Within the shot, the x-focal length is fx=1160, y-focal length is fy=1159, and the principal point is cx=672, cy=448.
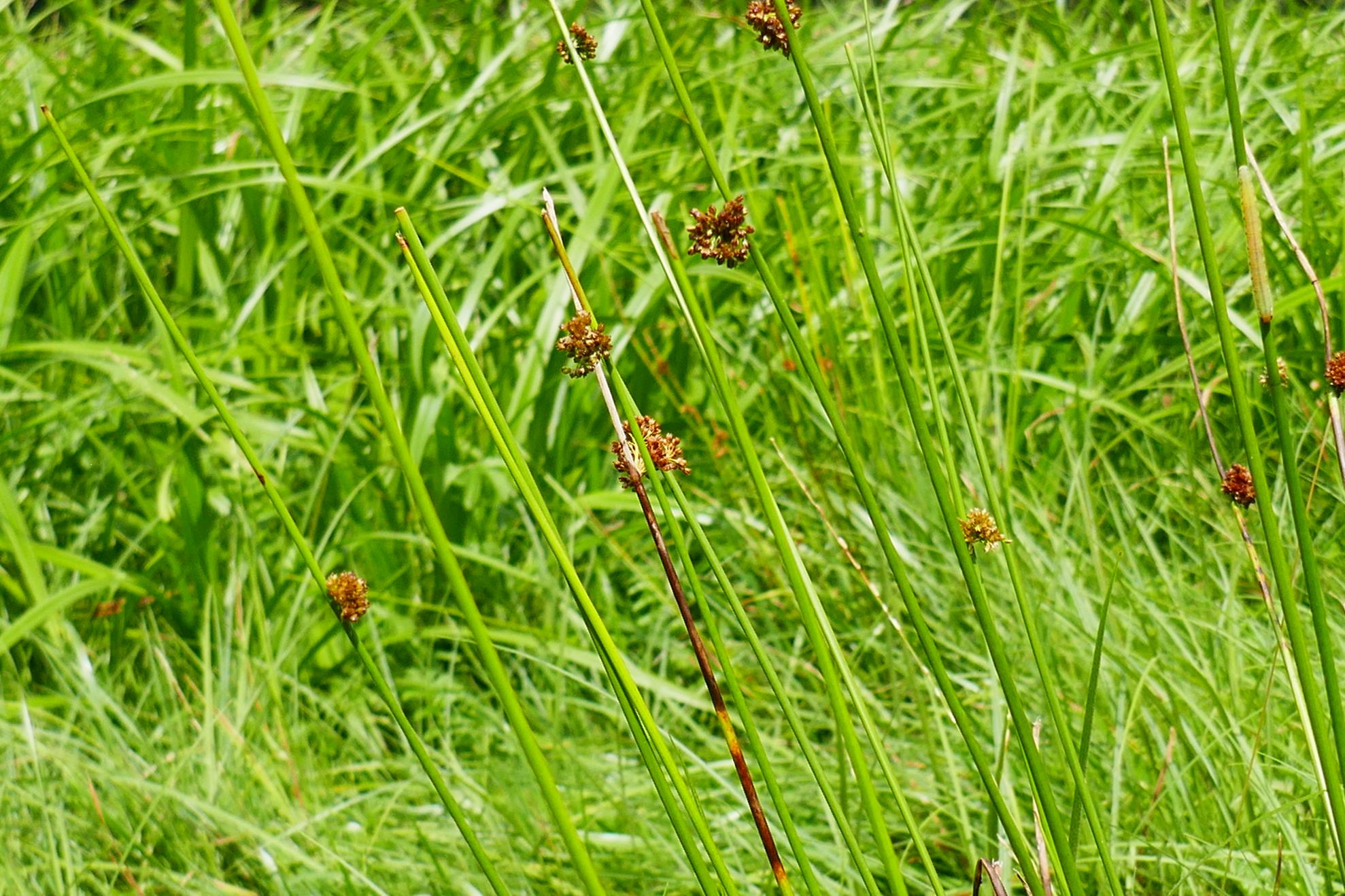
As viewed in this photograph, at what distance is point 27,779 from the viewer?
1327mm

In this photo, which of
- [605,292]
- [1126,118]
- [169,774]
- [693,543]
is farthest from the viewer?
[1126,118]

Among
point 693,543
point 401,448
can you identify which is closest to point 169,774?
point 693,543

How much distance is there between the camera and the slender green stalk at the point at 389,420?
1.42 feet

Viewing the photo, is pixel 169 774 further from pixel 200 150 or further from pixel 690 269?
pixel 200 150

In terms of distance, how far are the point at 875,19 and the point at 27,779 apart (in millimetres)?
2293

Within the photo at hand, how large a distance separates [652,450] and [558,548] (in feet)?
0.43

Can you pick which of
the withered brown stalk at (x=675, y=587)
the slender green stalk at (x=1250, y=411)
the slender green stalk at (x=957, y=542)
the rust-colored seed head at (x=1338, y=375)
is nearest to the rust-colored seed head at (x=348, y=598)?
the withered brown stalk at (x=675, y=587)

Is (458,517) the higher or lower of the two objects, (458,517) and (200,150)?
the lower

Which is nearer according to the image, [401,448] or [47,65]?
[401,448]

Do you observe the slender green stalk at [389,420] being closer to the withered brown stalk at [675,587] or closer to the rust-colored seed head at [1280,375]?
the withered brown stalk at [675,587]

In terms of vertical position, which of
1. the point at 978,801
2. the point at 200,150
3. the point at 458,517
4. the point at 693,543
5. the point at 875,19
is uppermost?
the point at 200,150

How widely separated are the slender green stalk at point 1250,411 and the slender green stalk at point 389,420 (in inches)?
14.0

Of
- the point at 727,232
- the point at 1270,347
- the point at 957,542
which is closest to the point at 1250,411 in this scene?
the point at 1270,347

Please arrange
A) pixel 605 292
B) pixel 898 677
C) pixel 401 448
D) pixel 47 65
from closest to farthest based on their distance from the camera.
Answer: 1. pixel 401 448
2. pixel 898 677
3. pixel 605 292
4. pixel 47 65
